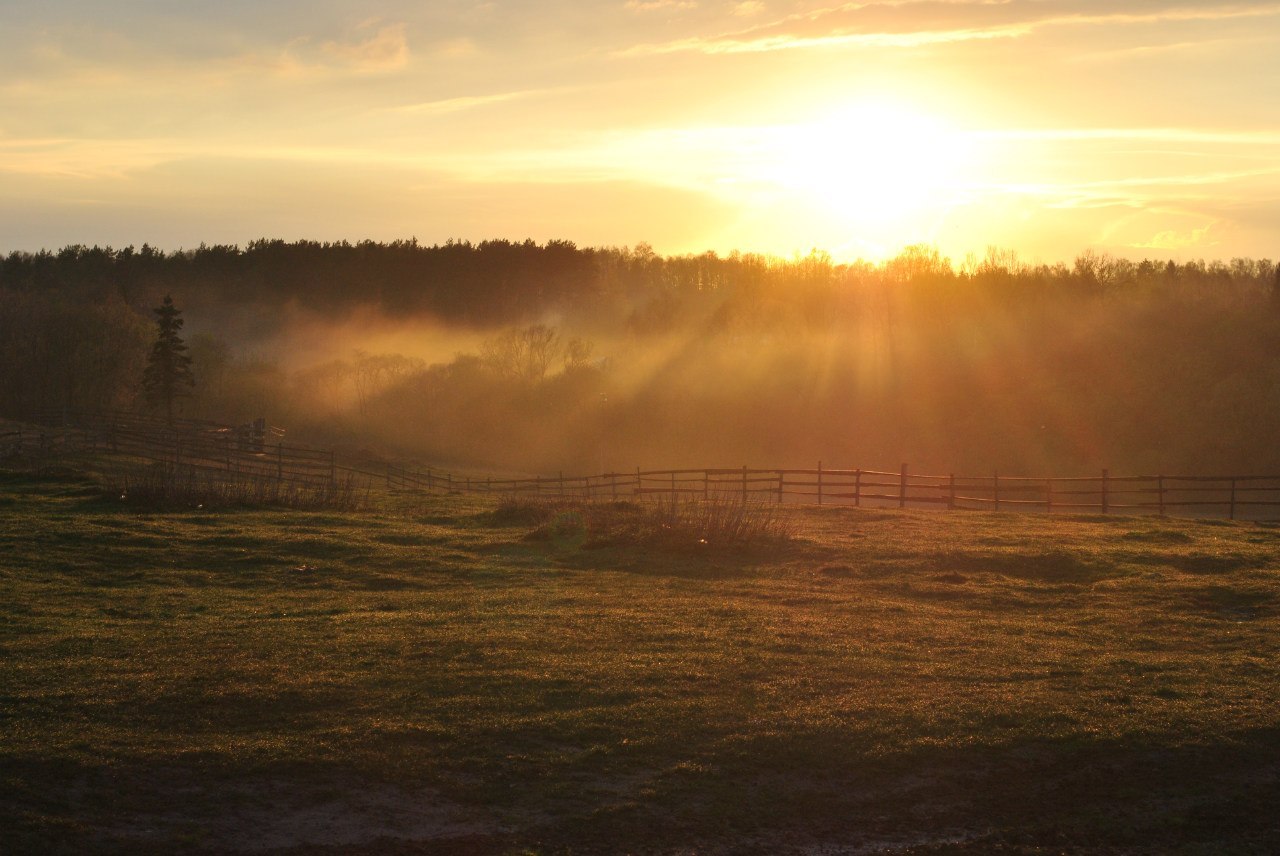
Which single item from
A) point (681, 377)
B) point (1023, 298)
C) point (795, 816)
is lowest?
point (795, 816)

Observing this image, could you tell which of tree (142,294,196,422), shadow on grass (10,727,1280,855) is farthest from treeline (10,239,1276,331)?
shadow on grass (10,727,1280,855)

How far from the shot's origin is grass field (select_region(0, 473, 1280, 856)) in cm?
880

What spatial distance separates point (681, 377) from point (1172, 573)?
6672 centimetres

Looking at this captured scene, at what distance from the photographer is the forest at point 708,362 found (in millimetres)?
71812

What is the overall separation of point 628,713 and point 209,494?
2413cm

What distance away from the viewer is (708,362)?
298 ft

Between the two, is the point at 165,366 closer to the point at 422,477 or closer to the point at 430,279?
the point at 422,477

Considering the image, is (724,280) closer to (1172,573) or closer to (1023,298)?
(1023,298)

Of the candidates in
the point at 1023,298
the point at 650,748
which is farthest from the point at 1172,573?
the point at 1023,298

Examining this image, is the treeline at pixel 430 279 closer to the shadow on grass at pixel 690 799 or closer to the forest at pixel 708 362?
the forest at pixel 708 362

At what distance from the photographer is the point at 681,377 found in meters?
88.4

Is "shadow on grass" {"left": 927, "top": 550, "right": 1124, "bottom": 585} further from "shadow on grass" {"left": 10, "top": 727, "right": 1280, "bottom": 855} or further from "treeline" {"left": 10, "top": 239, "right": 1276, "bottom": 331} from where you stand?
"treeline" {"left": 10, "top": 239, "right": 1276, "bottom": 331}

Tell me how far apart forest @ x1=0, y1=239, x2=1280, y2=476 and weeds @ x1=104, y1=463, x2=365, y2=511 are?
38955 millimetres

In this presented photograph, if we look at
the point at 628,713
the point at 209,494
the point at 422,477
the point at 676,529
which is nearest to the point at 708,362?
the point at 422,477
